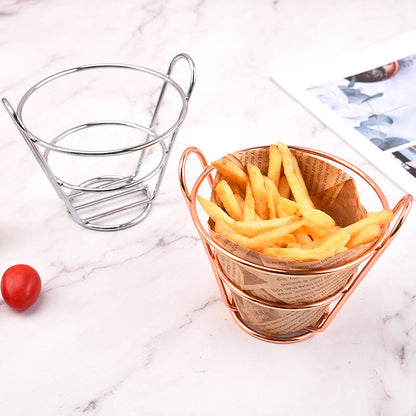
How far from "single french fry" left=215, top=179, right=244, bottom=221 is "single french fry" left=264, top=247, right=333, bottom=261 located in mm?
94

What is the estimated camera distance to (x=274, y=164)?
0.65m

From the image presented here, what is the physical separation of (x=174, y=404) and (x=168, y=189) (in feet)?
1.35

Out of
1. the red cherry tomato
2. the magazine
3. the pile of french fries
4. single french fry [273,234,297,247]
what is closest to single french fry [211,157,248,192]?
the pile of french fries

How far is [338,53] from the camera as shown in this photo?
127cm

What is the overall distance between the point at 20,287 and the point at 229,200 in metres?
0.32

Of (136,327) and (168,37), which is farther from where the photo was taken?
(168,37)

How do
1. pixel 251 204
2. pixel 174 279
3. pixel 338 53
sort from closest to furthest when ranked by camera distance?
pixel 251 204
pixel 174 279
pixel 338 53

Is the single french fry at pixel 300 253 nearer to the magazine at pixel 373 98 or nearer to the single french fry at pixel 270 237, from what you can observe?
the single french fry at pixel 270 237

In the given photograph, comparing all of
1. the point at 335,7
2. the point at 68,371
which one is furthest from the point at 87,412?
the point at 335,7

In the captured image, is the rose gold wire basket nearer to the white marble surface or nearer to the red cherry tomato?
the white marble surface

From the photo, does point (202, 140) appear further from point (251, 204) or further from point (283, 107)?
point (251, 204)

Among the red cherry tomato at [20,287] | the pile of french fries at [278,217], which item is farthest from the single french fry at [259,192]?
the red cherry tomato at [20,287]

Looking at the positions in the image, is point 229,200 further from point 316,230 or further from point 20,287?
point 20,287

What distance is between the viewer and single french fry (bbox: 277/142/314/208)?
625 millimetres
